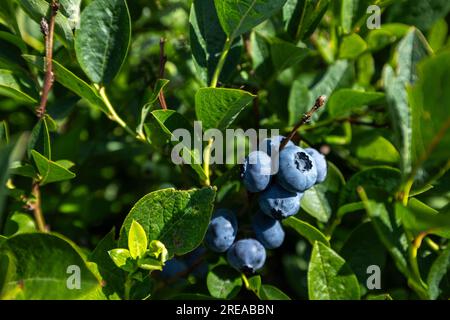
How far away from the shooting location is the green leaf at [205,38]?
4.17ft

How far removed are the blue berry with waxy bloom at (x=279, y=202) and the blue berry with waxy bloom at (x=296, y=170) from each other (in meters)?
0.01

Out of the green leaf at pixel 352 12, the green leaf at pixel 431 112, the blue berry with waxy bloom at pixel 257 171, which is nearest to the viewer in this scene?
the green leaf at pixel 431 112

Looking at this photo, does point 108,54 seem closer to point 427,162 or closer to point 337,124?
point 337,124

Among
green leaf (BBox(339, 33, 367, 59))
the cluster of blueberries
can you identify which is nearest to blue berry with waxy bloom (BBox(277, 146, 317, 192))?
the cluster of blueberries

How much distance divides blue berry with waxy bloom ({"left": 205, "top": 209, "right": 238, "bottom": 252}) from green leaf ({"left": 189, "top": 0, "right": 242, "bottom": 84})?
1.00 ft

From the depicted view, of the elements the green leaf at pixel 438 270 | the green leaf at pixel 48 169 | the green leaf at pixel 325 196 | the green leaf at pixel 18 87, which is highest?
the green leaf at pixel 18 87

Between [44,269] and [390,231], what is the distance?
22.6 inches

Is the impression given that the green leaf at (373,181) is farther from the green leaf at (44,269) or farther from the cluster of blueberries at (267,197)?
the green leaf at (44,269)

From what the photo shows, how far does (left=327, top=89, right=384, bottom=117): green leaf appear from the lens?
132 cm

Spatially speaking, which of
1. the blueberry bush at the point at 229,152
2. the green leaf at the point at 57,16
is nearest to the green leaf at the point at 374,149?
the blueberry bush at the point at 229,152

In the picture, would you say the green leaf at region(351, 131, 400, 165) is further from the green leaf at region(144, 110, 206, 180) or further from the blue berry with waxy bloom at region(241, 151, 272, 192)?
the green leaf at region(144, 110, 206, 180)

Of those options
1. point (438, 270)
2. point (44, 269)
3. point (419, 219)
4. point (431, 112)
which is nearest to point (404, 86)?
point (431, 112)
